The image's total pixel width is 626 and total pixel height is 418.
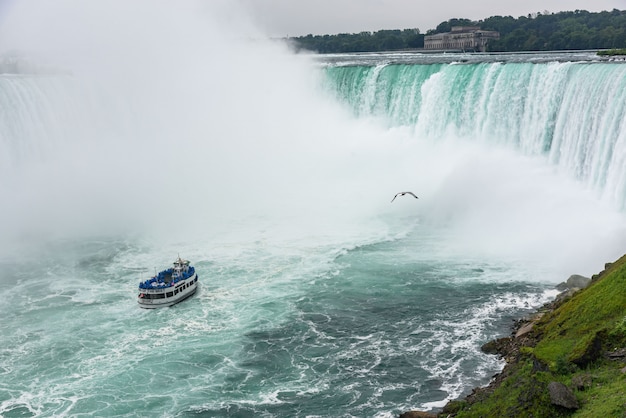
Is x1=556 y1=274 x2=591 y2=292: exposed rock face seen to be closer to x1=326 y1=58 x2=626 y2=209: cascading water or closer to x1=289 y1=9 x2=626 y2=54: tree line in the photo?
x1=326 y1=58 x2=626 y2=209: cascading water

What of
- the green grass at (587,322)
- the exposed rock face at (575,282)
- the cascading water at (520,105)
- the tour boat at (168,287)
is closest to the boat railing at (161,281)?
the tour boat at (168,287)

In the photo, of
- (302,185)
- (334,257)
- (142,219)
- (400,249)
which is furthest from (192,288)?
(302,185)

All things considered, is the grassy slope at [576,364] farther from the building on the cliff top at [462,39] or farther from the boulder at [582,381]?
the building on the cliff top at [462,39]

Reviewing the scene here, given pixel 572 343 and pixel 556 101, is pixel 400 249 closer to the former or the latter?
pixel 556 101

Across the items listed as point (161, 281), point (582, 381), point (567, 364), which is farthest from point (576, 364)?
point (161, 281)

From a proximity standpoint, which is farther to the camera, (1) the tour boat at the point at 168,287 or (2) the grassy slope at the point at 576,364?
(1) the tour boat at the point at 168,287

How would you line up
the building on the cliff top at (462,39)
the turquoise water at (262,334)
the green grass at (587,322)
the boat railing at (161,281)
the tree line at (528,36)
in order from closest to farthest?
the green grass at (587,322) < the turquoise water at (262,334) < the boat railing at (161,281) < the tree line at (528,36) < the building on the cliff top at (462,39)
